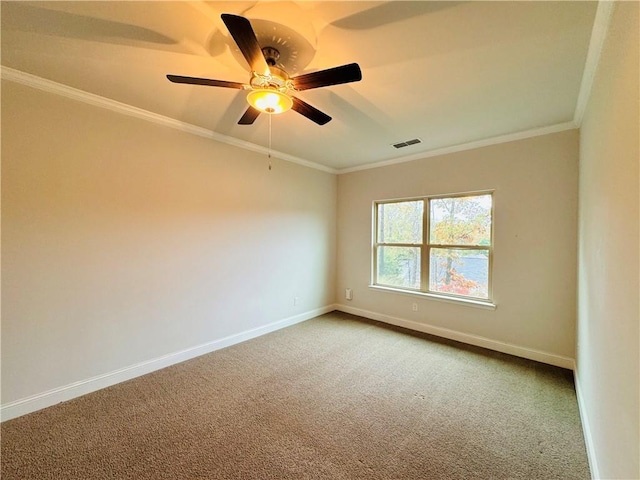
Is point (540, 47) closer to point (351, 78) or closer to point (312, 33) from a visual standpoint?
point (351, 78)

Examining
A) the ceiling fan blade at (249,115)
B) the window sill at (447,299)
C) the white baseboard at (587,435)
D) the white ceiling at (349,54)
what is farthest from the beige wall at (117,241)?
the white baseboard at (587,435)

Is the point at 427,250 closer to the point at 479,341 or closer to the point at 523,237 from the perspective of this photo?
the point at 523,237

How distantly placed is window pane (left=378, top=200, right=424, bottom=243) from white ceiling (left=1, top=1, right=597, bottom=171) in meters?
1.46

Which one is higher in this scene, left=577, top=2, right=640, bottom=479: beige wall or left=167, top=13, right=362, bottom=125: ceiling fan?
left=167, top=13, right=362, bottom=125: ceiling fan

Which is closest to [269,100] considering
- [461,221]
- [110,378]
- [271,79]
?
[271,79]

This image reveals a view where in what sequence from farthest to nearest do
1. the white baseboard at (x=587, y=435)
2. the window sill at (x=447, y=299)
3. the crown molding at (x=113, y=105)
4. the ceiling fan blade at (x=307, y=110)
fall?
the window sill at (x=447, y=299) → the crown molding at (x=113, y=105) → the ceiling fan blade at (x=307, y=110) → the white baseboard at (x=587, y=435)

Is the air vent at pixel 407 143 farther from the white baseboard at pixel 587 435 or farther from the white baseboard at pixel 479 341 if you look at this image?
the white baseboard at pixel 587 435

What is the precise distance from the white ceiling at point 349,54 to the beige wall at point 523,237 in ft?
1.49

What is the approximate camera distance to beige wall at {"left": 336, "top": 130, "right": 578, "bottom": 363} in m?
2.80

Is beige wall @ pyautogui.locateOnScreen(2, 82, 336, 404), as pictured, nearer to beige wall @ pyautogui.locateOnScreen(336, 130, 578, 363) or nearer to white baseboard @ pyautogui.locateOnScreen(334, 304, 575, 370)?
white baseboard @ pyautogui.locateOnScreen(334, 304, 575, 370)

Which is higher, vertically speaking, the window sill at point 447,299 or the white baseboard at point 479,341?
the window sill at point 447,299

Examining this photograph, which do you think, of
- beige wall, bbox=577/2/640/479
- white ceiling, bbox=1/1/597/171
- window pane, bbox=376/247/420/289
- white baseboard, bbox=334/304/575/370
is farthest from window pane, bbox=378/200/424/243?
beige wall, bbox=577/2/640/479

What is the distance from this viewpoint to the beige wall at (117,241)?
206 cm

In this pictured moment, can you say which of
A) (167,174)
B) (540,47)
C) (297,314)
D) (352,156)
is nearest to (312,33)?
(540,47)
